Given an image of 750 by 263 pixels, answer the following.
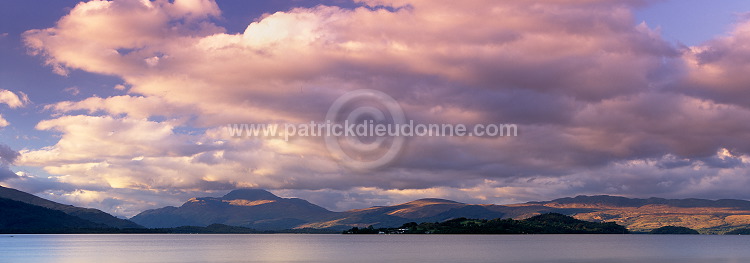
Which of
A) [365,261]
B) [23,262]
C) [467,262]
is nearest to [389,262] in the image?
[365,261]

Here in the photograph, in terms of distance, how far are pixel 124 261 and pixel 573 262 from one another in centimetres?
11952

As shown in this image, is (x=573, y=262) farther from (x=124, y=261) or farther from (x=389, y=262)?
(x=124, y=261)

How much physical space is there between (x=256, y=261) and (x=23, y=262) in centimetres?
6345

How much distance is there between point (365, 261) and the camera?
17425 cm

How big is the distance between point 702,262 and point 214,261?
13117cm

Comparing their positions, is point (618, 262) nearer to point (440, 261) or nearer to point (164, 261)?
point (440, 261)

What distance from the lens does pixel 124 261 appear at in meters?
179

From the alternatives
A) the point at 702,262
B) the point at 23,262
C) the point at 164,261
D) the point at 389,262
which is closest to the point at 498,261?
the point at 389,262

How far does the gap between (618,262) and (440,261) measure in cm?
4745

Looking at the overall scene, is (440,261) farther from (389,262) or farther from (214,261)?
(214,261)

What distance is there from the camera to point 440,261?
565ft

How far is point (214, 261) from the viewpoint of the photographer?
579 feet

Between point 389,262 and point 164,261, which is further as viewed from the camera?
point 164,261

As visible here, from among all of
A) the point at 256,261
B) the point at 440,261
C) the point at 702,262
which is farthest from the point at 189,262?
the point at 702,262
